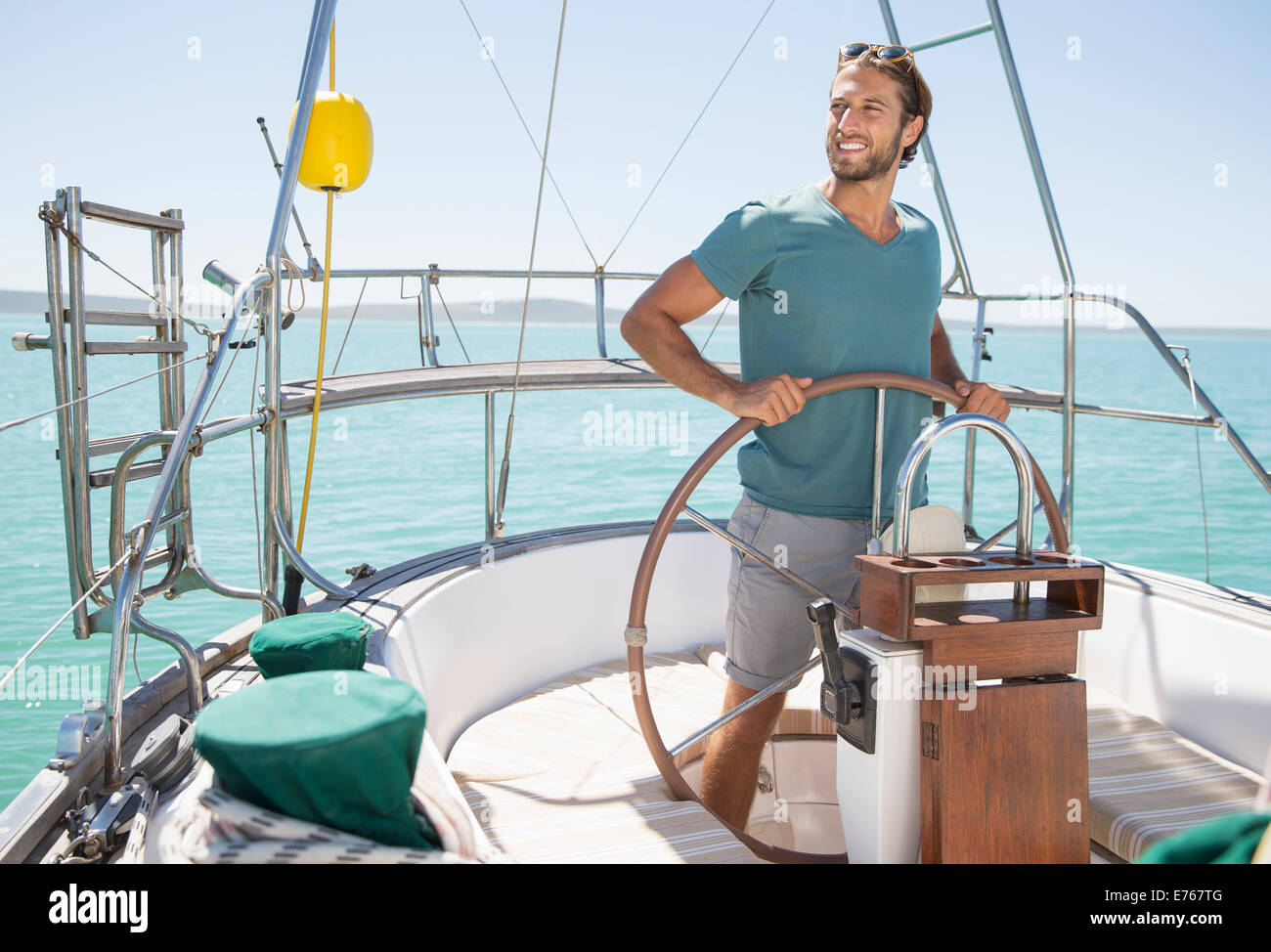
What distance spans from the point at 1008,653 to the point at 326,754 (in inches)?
31.8

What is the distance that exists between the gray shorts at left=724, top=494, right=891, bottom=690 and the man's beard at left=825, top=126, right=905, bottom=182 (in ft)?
1.73

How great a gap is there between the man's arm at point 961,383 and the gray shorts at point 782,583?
0.24 meters

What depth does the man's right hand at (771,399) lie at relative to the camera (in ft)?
4.42

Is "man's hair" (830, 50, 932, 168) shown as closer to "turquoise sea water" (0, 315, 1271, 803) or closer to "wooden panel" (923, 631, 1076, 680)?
"wooden panel" (923, 631, 1076, 680)

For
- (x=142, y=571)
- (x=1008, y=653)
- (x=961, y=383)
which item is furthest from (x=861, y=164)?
(x=142, y=571)

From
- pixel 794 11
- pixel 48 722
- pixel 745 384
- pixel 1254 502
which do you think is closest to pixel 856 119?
pixel 745 384

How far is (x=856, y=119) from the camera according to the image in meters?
1.44

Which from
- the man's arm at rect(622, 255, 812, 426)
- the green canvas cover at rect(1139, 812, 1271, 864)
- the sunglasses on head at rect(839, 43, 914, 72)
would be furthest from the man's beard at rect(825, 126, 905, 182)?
the green canvas cover at rect(1139, 812, 1271, 864)

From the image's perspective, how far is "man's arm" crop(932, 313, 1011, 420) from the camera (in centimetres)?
150

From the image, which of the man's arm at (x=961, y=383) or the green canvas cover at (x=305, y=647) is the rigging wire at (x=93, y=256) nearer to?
the green canvas cover at (x=305, y=647)

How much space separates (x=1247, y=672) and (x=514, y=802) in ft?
4.14

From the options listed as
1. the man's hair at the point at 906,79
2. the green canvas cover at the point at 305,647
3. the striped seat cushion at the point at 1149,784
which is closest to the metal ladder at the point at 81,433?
the green canvas cover at the point at 305,647

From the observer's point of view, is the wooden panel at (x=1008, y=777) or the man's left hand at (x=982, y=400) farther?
the man's left hand at (x=982, y=400)
